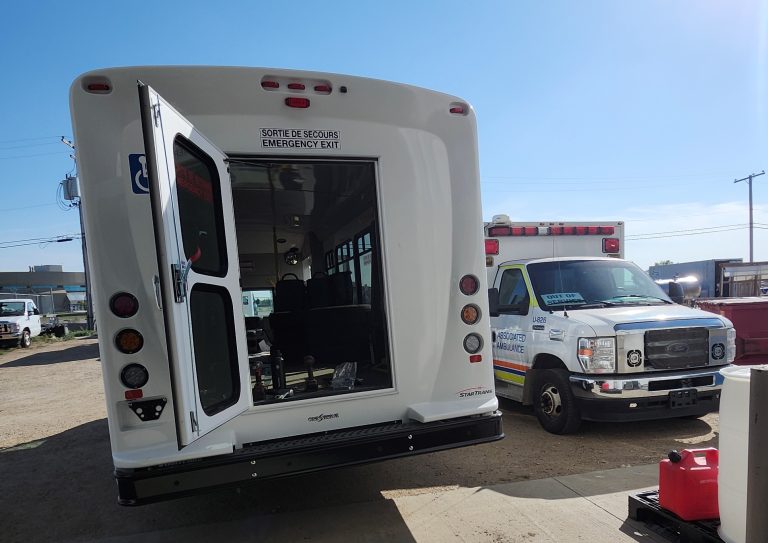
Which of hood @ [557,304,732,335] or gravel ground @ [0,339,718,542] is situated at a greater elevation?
hood @ [557,304,732,335]

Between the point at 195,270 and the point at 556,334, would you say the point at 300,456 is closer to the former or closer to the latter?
the point at 195,270

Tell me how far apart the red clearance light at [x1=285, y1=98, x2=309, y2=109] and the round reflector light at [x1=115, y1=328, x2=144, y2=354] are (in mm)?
1726

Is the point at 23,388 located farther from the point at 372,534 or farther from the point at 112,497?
the point at 372,534

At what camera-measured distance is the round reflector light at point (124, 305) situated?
276cm

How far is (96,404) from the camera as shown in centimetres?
850

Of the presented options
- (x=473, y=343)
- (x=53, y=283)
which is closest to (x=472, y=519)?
(x=473, y=343)

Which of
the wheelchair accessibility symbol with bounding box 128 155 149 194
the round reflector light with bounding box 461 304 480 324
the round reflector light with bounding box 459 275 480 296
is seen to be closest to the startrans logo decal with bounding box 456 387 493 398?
the round reflector light with bounding box 461 304 480 324

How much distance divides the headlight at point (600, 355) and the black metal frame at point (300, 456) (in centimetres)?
177

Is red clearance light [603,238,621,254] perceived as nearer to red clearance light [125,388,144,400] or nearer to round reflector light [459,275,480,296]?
round reflector light [459,275,480,296]

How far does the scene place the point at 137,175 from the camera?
279 cm

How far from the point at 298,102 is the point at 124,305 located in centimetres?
167

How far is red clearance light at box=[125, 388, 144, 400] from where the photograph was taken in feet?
9.15

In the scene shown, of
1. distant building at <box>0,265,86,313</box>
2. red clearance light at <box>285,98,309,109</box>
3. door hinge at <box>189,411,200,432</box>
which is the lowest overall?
distant building at <box>0,265,86,313</box>

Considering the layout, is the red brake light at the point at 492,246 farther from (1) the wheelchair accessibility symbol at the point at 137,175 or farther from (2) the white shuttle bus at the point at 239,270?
(1) the wheelchair accessibility symbol at the point at 137,175
